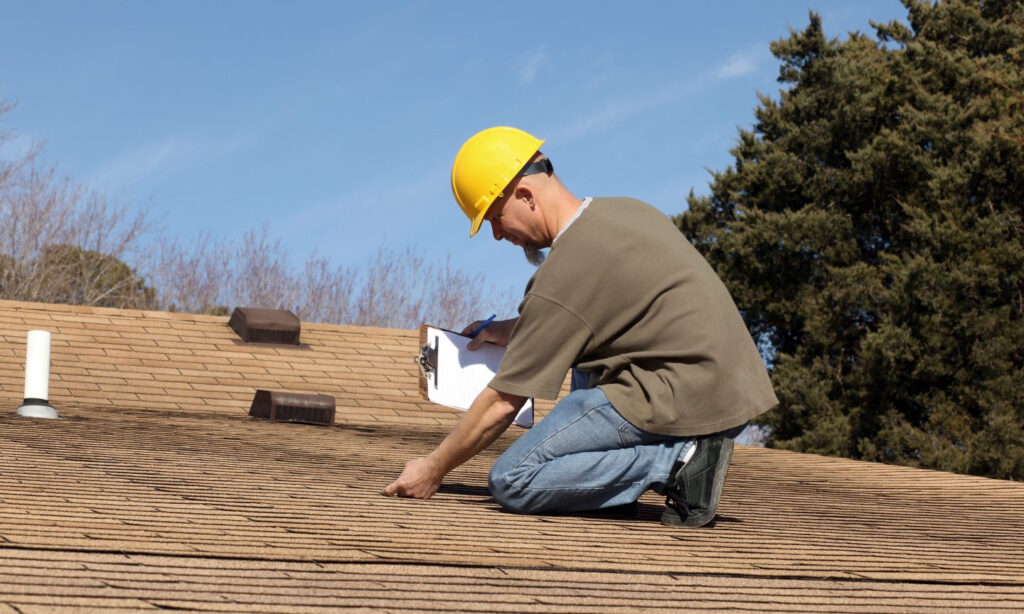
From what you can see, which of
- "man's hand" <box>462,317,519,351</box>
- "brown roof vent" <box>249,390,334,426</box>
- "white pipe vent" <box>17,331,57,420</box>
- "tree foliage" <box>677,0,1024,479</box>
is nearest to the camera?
"man's hand" <box>462,317,519,351</box>

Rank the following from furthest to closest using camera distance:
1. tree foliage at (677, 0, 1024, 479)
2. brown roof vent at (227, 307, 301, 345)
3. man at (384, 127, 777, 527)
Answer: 1. tree foliage at (677, 0, 1024, 479)
2. brown roof vent at (227, 307, 301, 345)
3. man at (384, 127, 777, 527)

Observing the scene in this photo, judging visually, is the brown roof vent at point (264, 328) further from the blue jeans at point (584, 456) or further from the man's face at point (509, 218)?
the blue jeans at point (584, 456)

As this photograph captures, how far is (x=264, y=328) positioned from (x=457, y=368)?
700cm

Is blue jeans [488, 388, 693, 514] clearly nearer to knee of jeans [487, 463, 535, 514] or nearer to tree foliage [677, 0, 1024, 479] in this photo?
knee of jeans [487, 463, 535, 514]

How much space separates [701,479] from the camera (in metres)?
3.49

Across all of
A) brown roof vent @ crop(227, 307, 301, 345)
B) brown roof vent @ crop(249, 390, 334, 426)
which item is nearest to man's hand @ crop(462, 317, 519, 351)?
brown roof vent @ crop(249, 390, 334, 426)

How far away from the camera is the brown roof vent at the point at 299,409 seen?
7930 mm

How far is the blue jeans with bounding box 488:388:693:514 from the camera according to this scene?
3.48 m

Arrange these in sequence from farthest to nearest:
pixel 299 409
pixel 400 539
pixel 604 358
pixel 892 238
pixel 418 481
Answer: pixel 892 238, pixel 299 409, pixel 418 481, pixel 604 358, pixel 400 539

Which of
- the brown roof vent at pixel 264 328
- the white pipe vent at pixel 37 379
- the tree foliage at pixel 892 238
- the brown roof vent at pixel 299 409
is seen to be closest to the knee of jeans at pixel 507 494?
the white pipe vent at pixel 37 379

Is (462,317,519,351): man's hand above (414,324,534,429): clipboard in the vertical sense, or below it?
above

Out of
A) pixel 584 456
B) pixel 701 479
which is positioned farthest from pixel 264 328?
pixel 701 479

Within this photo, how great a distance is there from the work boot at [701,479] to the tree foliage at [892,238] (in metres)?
15.1

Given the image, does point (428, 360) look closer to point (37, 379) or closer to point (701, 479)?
point (701, 479)
